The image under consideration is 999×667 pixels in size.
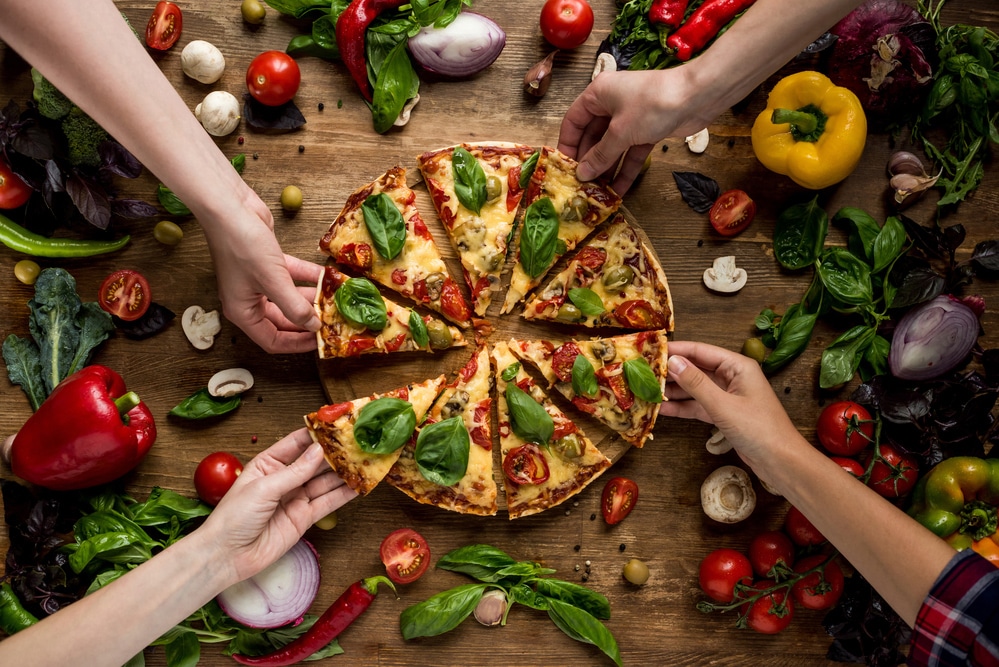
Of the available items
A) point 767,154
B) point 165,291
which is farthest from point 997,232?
point 165,291

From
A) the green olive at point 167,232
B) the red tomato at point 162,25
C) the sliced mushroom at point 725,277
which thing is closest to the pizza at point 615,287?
the sliced mushroom at point 725,277

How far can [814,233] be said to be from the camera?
455 centimetres

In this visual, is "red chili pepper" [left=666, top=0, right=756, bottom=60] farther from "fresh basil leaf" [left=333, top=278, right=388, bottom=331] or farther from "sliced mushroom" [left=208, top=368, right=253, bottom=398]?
"sliced mushroom" [left=208, top=368, right=253, bottom=398]

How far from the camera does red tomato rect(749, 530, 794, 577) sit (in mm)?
4469

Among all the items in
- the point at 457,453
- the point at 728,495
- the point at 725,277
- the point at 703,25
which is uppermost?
the point at 703,25

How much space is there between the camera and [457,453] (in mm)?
4152

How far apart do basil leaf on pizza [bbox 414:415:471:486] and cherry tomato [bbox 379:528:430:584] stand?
486mm

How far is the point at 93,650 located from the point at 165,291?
201 centimetres

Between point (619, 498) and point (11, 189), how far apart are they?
12.9ft

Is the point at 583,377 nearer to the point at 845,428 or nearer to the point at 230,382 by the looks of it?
the point at 845,428

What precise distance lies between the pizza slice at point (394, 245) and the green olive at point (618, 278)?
848 millimetres

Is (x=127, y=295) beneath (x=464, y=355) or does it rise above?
above

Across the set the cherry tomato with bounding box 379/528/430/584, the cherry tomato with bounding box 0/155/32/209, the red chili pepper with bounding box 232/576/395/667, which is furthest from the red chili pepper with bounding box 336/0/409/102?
the red chili pepper with bounding box 232/576/395/667

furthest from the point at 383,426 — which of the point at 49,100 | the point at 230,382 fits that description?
the point at 49,100
